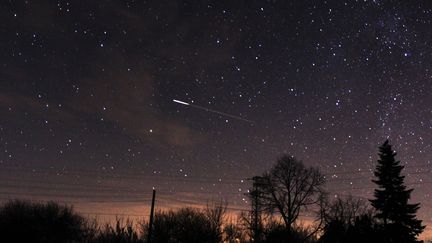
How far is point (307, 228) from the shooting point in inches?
2680

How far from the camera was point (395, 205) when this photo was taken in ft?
128

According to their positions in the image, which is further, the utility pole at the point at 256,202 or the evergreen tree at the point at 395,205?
the utility pole at the point at 256,202

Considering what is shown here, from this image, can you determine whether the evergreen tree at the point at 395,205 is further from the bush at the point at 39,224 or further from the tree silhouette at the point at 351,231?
the bush at the point at 39,224

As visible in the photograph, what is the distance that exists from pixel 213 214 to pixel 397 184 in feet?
75.4

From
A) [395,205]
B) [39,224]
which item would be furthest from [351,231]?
[39,224]

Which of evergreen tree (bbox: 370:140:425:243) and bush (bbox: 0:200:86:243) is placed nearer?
evergreen tree (bbox: 370:140:425:243)

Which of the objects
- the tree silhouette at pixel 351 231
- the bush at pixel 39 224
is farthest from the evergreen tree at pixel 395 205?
the bush at pixel 39 224

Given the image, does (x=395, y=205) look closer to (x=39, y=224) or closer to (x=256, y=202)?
(x=256, y=202)

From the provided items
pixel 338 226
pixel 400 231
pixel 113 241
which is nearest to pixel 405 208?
pixel 400 231

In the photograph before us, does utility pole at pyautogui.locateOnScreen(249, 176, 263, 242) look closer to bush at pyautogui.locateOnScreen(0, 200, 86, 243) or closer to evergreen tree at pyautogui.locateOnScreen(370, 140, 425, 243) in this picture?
evergreen tree at pyautogui.locateOnScreen(370, 140, 425, 243)

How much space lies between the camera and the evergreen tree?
38688 millimetres

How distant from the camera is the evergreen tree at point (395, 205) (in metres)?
38.7

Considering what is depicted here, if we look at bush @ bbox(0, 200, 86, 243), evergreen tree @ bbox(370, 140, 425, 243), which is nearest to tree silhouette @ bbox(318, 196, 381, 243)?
evergreen tree @ bbox(370, 140, 425, 243)

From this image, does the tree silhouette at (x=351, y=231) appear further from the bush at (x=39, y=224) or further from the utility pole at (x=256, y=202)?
the bush at (x=39, y=224)
